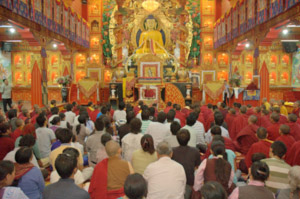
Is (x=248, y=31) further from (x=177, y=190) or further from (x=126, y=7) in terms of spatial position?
(x=177, y=190)

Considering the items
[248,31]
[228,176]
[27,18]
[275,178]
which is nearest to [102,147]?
[228,176]

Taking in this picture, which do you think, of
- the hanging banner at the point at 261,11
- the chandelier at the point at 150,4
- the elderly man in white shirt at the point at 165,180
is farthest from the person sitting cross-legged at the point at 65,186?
the chandelier at the point at 150,4

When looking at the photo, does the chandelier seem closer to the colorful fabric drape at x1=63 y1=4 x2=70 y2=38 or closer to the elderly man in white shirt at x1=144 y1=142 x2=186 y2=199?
the colorful fabric drape at x1=63 y1=4 x2=70 y2=38

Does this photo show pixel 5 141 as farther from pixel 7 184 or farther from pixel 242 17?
pixel 242 17

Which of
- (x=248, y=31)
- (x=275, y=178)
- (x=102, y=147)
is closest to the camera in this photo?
(x=275, y=178)

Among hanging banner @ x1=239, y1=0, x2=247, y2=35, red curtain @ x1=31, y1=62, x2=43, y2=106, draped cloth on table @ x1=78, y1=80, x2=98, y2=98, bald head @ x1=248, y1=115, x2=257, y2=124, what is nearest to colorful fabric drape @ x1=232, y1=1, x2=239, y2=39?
hanging banner @ x1=239, y1=0, x2=247, y2=35

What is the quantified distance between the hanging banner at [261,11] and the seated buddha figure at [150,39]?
30.5 ft

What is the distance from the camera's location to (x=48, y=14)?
1376 centimetres

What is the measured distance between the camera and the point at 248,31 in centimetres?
1490

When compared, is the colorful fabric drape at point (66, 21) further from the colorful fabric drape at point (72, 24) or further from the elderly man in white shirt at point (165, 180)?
the elderly man in white shirt at point (165, 180)

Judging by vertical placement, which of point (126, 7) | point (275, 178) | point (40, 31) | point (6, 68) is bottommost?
point (275, 178)

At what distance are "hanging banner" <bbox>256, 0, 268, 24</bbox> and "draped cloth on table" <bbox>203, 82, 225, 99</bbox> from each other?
11.0 ft

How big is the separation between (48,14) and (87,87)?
388cm

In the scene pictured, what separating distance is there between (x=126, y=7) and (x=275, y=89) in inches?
469
